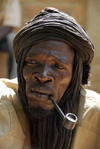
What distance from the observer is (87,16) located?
12.0ft

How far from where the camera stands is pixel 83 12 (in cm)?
374

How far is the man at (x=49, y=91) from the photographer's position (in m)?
1.68

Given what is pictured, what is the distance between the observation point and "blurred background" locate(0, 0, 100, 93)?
141 inches

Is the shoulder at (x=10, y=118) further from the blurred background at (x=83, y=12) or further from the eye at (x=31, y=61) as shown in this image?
the blurred background at (x=83, y=12)

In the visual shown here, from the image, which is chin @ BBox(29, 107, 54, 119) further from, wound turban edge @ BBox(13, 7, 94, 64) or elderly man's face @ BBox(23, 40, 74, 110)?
wound turban edge @ BBox(13, 7, 94, 64)

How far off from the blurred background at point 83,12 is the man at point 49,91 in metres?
1.71

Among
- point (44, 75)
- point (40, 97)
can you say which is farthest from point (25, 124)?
point (44, 75)

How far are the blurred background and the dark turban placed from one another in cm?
169

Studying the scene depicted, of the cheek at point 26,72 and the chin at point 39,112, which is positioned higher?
the cheek at point 26,72

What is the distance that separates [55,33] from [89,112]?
20.3 inches

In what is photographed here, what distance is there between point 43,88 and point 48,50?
0.23 m

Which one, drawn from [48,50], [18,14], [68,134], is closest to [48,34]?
[48,50]

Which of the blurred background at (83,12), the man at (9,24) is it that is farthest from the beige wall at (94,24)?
the man at (9,24)

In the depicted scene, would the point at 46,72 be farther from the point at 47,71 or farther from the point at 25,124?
the point at 25,124
